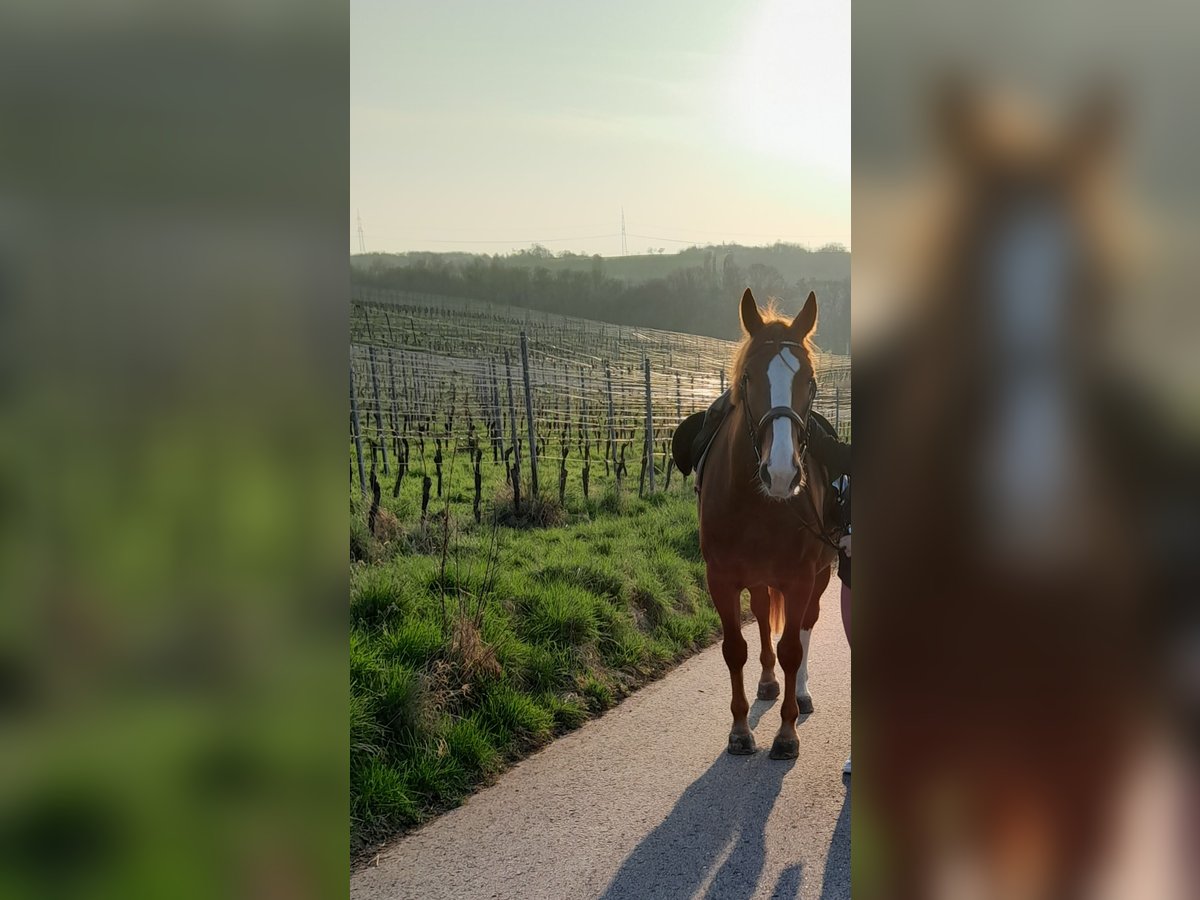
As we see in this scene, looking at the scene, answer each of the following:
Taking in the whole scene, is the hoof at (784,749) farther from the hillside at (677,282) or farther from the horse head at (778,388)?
Answer: the hillside at (677,282)

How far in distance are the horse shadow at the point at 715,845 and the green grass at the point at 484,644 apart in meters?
0.85

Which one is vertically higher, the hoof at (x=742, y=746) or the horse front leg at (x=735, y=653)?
the horse front leg at (x=735, y=653)

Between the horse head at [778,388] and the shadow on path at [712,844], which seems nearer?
the shadow on path at [712,844]

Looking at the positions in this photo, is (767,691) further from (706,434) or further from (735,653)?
(706,434)

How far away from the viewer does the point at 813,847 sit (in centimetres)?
323

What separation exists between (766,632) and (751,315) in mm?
1823

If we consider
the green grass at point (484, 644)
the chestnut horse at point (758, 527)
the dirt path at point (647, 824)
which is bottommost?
the dirt path at point (647, 824)

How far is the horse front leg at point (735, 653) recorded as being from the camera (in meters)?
4.15
